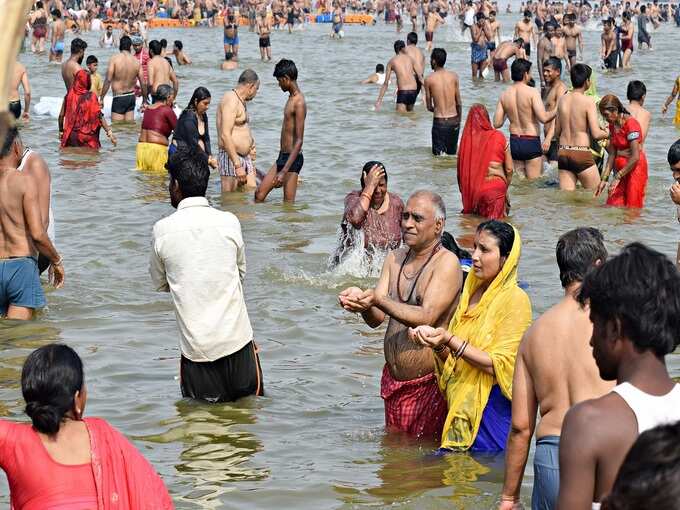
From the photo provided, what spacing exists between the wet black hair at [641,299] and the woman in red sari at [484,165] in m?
7.23

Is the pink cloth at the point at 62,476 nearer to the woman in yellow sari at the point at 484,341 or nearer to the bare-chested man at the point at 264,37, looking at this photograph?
the woman in yellow sari at the point at 484,341

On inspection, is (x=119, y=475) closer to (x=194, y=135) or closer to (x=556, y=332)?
(x=556, y=332)

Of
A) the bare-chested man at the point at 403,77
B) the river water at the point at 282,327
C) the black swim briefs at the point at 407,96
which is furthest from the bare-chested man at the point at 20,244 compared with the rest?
the black swim briefs at the point at 407,96

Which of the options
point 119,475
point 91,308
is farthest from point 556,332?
point 91,308

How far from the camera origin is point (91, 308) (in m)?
8.65

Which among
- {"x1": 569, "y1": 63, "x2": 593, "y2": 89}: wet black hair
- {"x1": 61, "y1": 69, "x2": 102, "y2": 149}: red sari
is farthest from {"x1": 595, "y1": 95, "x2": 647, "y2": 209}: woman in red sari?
{"x1": 61, "y1": 69, "x2": 102, "y2": 149}: red sari

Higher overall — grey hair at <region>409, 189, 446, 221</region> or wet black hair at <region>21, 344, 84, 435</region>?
grey hair at <region>409, 189, 446, 221</region>

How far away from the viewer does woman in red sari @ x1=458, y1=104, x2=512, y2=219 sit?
9930mm

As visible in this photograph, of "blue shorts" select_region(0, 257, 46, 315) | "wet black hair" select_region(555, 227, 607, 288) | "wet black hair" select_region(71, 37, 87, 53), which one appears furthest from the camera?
"wet black hair" select_region(71, 37, 87, 53)

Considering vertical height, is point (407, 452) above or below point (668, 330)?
below

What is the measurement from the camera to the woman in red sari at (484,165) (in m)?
9.93

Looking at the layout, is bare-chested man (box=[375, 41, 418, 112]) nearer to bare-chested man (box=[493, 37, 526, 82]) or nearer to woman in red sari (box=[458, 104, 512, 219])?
bare-chested man (box=[493, 37, 526, 82])

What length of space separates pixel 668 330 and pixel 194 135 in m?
9.32

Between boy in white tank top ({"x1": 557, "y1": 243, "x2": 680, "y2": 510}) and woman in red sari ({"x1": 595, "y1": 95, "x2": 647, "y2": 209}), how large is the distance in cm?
847
